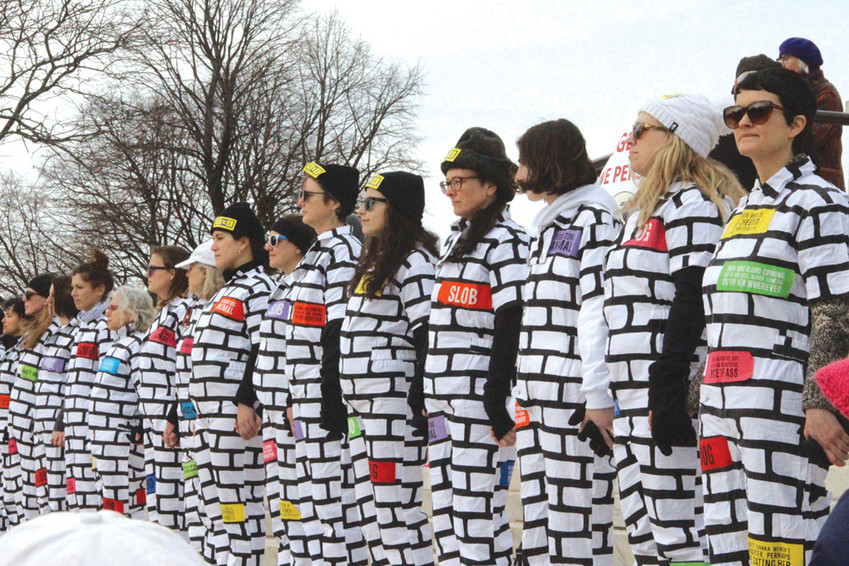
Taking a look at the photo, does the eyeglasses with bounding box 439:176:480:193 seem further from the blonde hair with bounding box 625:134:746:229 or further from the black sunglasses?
the blonde hair with bounding box 625:134:746:229

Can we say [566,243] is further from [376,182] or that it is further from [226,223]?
[226,223]

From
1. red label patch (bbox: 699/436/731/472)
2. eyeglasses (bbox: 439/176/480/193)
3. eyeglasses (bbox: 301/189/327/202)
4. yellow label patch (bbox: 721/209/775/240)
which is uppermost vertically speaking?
eyeglasses (bbox: 301/189/327/202)

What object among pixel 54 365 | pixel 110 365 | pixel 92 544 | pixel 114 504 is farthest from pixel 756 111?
pixel 54 365

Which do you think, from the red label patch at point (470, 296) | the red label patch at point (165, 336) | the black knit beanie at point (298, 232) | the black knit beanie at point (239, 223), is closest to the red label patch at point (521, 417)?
the red label patch at point (470, 296)

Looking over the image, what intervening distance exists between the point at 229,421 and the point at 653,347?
3814 millimetres

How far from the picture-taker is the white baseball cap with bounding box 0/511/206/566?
4.70ft

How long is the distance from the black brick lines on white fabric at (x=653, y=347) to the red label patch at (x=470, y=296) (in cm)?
105

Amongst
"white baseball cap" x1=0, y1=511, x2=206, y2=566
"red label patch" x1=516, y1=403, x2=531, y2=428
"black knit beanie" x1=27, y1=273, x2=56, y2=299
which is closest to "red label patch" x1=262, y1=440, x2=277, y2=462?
"red label patch" x1=516, y1=403, x2=531, y2=428

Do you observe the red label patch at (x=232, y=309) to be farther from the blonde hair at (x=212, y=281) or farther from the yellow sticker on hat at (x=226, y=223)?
the blonde hair at (x=212, y=281)

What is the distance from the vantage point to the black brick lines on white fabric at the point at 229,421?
295 inches

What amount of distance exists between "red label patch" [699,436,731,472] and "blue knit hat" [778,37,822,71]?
9.61 ft

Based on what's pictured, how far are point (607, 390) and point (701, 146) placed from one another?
3.44 feet

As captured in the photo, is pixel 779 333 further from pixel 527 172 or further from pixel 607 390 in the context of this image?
pixel 527 172

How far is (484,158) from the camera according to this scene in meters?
5.79
